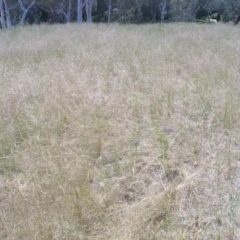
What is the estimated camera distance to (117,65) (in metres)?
4.38

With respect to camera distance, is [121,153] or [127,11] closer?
[121,153]

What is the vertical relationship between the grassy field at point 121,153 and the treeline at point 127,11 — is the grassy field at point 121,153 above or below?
above

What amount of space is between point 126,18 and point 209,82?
21787 millimetres

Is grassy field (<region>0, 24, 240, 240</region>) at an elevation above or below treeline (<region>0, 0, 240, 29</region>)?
above

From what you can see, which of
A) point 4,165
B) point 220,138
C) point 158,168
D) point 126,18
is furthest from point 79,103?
point 126,18

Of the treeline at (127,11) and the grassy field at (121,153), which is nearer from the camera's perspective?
the grassy field at (121,153)

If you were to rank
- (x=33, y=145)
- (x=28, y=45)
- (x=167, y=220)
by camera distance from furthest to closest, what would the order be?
(x=28, y=45) → (x=33, y=145) → (x=167, y=220)

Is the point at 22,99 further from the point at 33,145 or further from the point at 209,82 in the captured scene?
the point at 209,82

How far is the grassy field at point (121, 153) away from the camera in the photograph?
148cm

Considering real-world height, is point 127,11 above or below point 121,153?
below

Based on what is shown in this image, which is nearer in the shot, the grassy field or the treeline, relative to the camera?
the grassy field

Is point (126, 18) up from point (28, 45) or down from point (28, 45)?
down

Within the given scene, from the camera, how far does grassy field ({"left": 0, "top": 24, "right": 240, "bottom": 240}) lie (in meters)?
1.48

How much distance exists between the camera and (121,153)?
2127 mm
